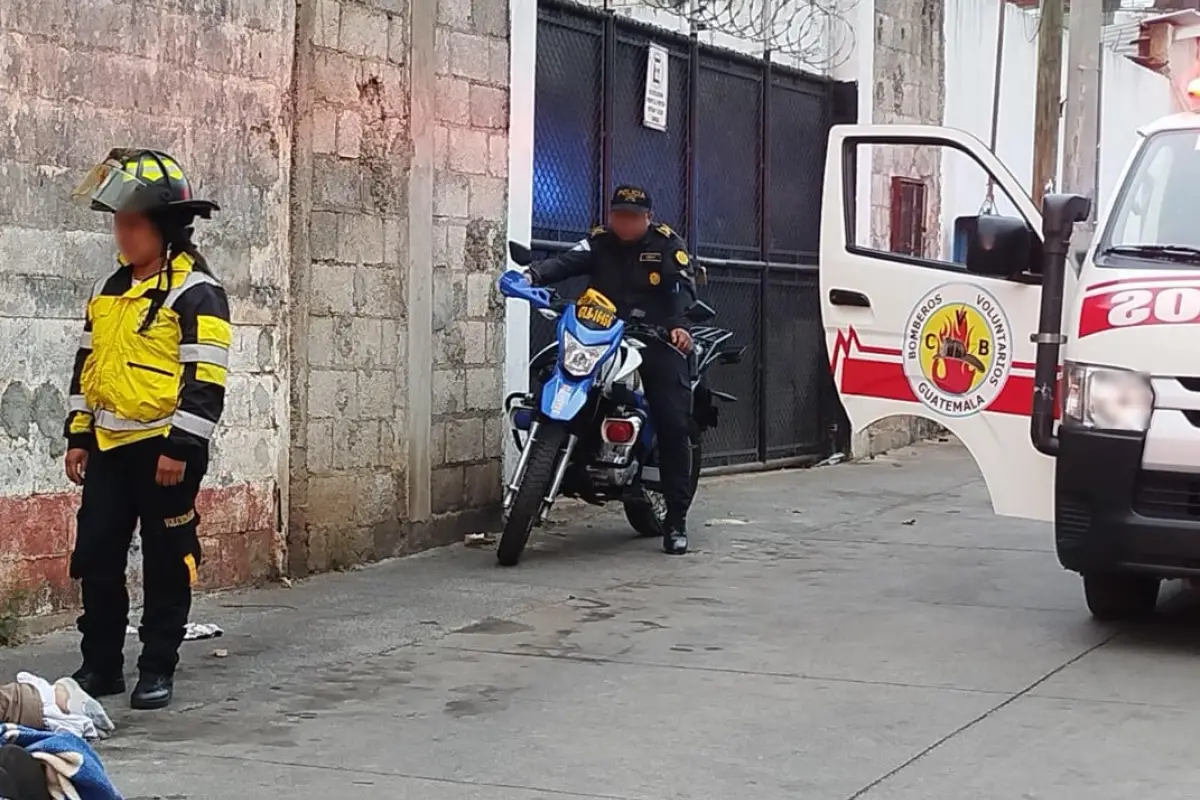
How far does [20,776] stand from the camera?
383 cm

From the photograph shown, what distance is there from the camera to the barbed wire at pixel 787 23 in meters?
12.4

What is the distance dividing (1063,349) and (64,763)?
4.73 meters

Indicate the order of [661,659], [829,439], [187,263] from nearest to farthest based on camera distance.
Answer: [187,263] → [661,659] → [829,439]

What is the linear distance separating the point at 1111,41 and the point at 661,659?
564 inches

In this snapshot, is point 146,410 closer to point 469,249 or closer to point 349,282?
point 349,282

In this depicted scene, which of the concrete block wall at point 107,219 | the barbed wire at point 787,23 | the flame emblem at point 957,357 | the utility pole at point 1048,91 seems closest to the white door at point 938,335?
the flame emblem at point 957,357

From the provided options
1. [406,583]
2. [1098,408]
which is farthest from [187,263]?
[1098,408]

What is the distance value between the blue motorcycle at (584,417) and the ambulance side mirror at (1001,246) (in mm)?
2002

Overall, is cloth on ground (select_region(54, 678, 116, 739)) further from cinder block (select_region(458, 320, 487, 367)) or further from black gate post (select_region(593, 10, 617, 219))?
black gate post (select_region(593, 10, 617, 219))

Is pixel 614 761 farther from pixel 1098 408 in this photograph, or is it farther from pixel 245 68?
pixel 245 68

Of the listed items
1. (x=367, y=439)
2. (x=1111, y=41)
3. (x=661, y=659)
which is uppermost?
(x=1111, y=41)

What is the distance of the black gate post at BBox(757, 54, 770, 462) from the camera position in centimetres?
1331

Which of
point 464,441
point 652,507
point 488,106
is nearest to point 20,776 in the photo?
point 464,441

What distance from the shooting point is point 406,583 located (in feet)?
28.0
